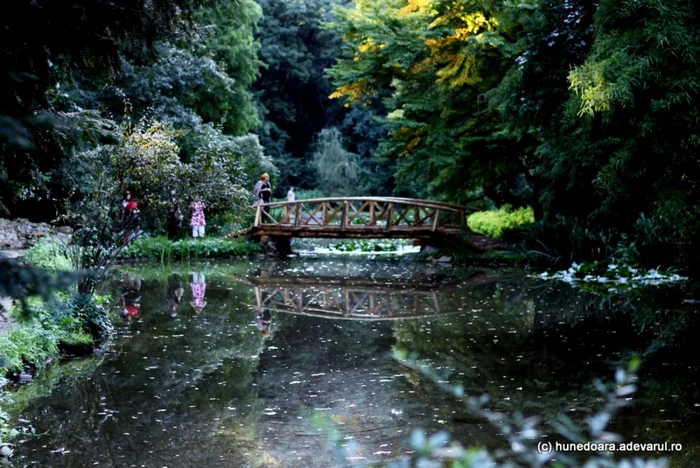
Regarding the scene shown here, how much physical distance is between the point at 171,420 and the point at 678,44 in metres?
6.54

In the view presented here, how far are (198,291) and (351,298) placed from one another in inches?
108

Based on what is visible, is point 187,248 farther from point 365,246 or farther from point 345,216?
point 365,246

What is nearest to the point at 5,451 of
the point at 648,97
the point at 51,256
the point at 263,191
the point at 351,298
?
the point at 51,256

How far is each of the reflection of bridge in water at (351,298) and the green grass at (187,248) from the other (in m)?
4.84

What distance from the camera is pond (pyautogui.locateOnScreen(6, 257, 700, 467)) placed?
5.35 meters

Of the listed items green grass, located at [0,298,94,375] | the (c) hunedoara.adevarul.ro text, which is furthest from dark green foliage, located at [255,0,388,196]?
the (c) hunedoara.adevarul.ro text

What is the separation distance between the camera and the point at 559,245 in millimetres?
16500

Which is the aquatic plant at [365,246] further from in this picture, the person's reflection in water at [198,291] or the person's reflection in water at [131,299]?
the person's reflection in water at [131,299]

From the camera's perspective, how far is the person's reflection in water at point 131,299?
1108 centimetres

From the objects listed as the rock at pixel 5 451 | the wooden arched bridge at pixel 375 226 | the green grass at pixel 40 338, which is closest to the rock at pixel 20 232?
the wooden arched bridge at pixel 375 226

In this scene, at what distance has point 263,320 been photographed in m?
10.7

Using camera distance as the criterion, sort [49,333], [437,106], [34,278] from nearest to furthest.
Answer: [34,278] < [49,333] < [437,106]

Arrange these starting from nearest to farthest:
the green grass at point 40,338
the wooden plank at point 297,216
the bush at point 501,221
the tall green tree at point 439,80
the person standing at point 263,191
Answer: the green grass at point 40,338
the tall green tree at point 439,80
the wooden plank at point 297,216
the person standing at point 263,191
the bush at point 501,221

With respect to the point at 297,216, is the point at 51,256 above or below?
above
